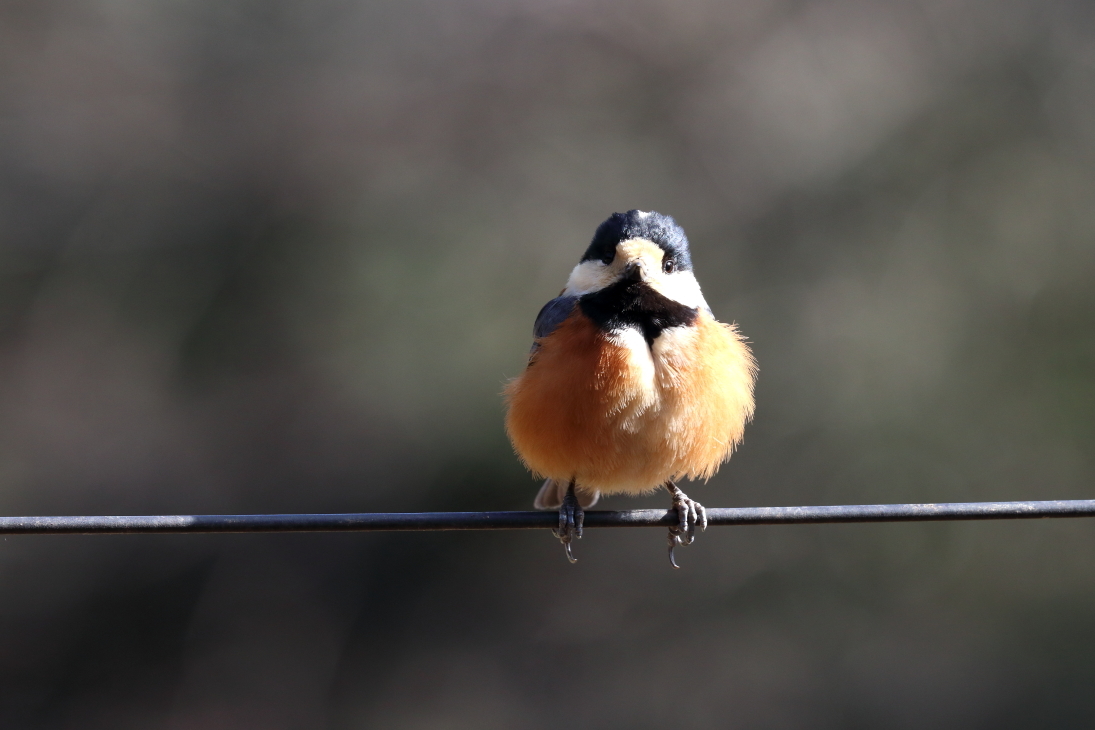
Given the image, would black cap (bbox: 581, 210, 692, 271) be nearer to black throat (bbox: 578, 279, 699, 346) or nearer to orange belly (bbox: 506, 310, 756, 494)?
black throat (bbox: 578, 279, 699, 346)

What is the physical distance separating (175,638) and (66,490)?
6.63 feet

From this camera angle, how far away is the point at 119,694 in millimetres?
10875

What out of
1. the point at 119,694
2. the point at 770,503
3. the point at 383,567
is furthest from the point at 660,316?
the point at 119,694

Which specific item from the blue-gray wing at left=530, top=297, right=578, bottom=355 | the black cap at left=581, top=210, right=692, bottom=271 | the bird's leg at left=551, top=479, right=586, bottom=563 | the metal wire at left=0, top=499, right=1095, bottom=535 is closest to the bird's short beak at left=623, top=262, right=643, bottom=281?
the black cap at left=581, top=210, right=692, bottom=271

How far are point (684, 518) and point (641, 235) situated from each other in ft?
4.16

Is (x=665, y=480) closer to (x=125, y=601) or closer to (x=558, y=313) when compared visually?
(x=558, y=313)

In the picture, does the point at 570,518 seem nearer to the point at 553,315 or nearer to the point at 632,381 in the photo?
the point at 632,381

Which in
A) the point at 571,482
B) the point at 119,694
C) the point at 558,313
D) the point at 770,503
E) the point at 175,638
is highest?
the point at 558,313

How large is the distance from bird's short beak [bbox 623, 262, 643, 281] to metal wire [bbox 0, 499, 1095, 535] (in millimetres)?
1440

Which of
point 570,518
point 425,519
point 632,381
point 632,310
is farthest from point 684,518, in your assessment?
point 425,519

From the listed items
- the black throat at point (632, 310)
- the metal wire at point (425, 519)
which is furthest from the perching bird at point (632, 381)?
the metal wire at point (425, 519)

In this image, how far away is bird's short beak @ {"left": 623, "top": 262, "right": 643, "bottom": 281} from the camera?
4.22 m

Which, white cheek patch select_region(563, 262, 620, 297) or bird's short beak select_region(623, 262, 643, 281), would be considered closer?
bird's short beak select_region(623, 262, 643, 281)

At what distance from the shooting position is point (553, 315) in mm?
4613
